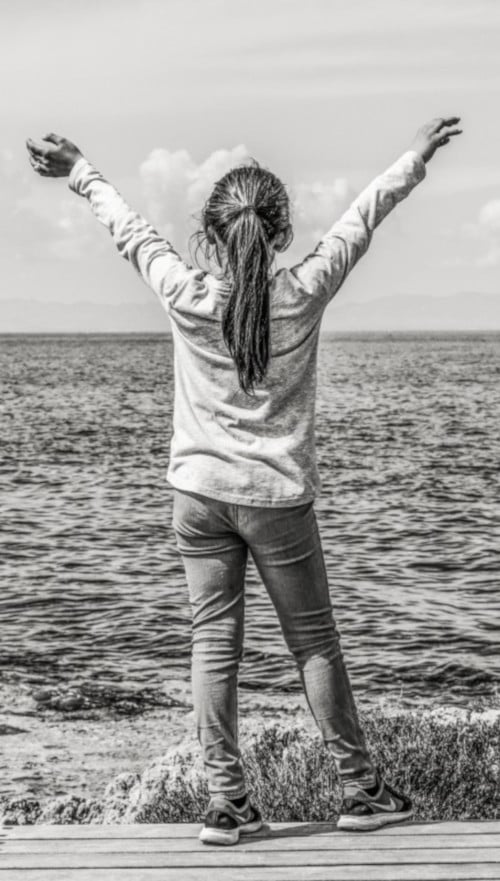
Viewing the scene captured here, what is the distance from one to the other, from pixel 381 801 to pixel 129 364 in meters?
119

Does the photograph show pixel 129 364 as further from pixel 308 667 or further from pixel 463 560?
pixel 308 667

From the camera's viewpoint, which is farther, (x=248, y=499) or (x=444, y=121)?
(x=444, y=121)

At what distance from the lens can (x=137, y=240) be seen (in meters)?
4.31

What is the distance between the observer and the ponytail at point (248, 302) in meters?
4.08

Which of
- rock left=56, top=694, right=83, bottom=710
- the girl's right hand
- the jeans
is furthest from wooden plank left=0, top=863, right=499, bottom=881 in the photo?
rock left=56, top=694, right=83, bottom=710

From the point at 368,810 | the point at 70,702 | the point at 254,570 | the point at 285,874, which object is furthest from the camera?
the point at 254,570

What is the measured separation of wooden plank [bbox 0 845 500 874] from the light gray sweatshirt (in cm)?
124

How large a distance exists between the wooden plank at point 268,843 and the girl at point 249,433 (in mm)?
73

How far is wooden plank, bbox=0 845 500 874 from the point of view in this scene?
4090 millimetres

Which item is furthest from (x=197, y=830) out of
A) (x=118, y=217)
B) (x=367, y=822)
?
(x=118, y=217)

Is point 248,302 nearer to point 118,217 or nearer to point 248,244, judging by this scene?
point 248,244

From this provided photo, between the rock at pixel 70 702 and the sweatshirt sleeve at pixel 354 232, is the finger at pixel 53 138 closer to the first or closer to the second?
the sweatshirt sleeve at pixel 354 232

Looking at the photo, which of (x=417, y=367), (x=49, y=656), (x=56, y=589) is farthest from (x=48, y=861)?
(x=417, y=367)

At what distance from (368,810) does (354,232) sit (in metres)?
2.12
